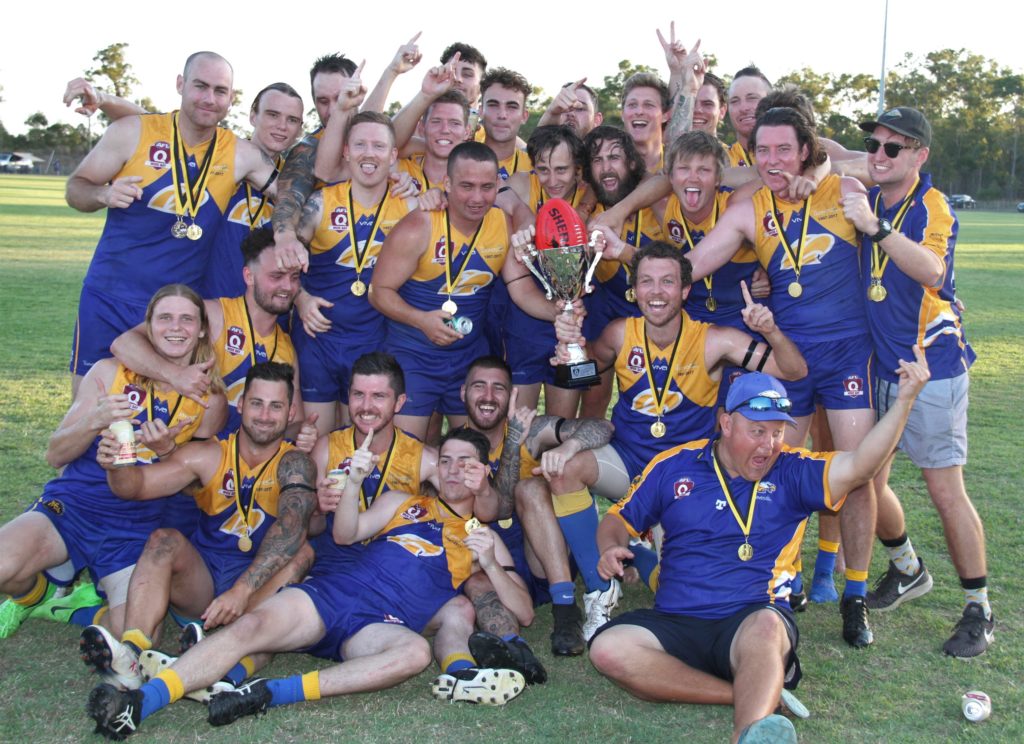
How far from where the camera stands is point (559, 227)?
5.68 metres

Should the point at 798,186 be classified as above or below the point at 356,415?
above

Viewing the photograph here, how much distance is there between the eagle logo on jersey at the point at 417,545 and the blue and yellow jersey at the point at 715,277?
2.23 m

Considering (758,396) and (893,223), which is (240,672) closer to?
(758,396)

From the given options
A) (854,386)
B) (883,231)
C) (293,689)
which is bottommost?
(293,689)

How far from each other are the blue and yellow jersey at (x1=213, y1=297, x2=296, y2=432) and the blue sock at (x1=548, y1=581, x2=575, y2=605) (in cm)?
201

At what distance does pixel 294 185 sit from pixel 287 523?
88.1 inches

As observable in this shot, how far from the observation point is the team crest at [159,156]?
20.0 feet

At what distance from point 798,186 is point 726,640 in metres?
2.56

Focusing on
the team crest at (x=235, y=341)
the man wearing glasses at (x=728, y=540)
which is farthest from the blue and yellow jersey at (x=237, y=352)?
the man wearing glasses at (x=728, y=540)

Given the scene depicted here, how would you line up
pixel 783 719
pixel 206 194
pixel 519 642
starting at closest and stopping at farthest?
pixel 783 719 → pixel 519 642 → pixel 206 194

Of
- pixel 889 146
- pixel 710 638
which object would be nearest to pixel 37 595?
pixel 710 638

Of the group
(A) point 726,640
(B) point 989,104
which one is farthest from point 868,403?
(B) point 989,104

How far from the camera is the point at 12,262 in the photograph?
64.1 feet

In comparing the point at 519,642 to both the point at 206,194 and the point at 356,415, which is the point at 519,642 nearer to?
the point at 356,415
